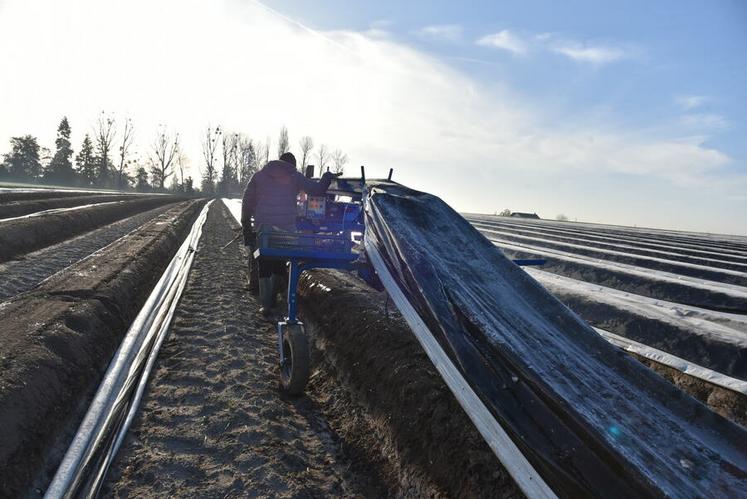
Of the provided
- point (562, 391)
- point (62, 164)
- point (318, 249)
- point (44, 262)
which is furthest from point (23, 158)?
point (562, 391)

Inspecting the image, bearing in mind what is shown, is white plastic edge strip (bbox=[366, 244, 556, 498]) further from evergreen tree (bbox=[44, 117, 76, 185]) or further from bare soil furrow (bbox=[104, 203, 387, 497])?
evergreen tree (bbox=[44, 117, 76, 185])

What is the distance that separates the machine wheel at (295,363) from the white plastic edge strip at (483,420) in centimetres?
111

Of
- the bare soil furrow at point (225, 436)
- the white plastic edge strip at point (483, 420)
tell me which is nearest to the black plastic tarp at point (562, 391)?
the white plastic edge strip at point (483, 420)

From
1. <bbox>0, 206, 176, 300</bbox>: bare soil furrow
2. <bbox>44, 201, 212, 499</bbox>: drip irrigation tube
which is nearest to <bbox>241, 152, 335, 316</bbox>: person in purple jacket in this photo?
<bbox>44, 201, 212, 499</bbox>: drip irrigation tube

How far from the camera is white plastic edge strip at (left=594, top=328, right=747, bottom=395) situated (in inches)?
108

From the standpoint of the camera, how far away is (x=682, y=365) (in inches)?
122

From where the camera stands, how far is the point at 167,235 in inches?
424

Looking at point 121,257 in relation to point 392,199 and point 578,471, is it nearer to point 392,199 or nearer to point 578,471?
point 392,199

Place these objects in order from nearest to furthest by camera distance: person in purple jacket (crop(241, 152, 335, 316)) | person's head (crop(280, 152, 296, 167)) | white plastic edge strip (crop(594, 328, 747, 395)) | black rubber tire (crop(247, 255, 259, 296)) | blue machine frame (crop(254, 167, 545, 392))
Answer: white plastic edge strip (crop(594, 328, 747, 395)) < blue machine frame (crop(254, 167, 545, 392)) < person in purple jacket (crop(241, 152, 335, 316)) < person's head (crop(280, 152, 296, 167)) < black rubber tire (crop(247, 255, 259, 296))

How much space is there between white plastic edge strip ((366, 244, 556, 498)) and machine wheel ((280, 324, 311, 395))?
111cm

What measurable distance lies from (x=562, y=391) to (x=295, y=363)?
2163 millimetres

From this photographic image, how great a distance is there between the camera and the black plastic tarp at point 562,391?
1.54 meters

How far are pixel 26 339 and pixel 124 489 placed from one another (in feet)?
5.65

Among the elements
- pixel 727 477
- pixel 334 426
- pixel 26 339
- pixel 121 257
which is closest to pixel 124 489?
pixel 334 426
